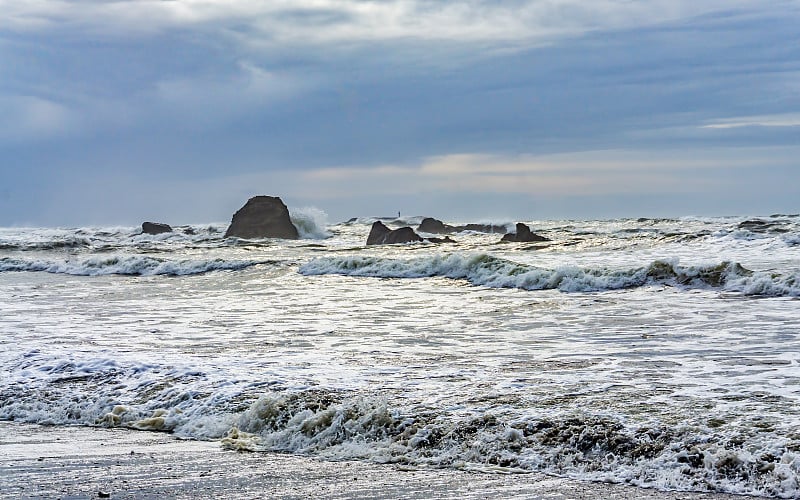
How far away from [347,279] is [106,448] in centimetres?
1628

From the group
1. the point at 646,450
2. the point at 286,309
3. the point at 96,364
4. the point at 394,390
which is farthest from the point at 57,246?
the point at 646,450

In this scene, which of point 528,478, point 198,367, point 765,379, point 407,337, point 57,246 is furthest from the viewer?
point 57,246

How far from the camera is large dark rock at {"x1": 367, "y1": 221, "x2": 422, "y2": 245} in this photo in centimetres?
3762

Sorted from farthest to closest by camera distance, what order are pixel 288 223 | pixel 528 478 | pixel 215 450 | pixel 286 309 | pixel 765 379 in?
pixel 288 223
pixel 286 309
pixel 765 379
pixel 215 450
pixel 528 478

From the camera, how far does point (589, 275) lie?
18141mm

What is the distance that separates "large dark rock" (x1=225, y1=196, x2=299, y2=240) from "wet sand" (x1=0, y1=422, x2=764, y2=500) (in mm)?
42578

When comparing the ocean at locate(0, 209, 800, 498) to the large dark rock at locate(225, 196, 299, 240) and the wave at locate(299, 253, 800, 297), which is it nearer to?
the wave at locate(299, 253, 800, 297)

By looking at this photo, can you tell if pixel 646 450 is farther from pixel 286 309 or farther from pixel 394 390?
pixel 286 309

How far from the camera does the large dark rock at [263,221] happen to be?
48844 mm

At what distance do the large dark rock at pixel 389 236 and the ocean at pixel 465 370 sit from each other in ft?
57.3

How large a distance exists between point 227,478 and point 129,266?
24713 millimetres

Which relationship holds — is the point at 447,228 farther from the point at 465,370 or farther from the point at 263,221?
the point at 465,370

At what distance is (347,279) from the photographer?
22.7m

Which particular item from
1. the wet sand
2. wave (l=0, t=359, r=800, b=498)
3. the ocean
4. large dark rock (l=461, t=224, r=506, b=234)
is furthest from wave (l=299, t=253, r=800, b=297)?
large dark rock (l=461, t=224, r=506, b=234)
